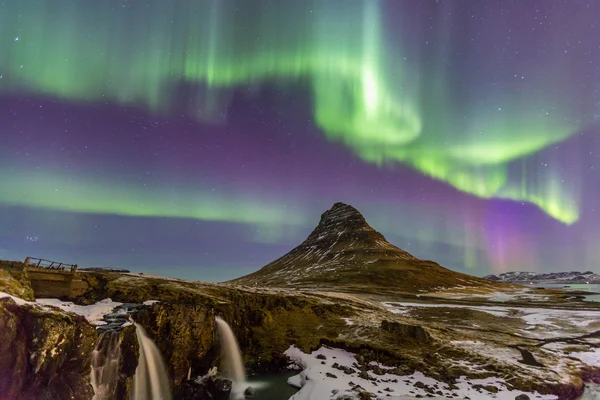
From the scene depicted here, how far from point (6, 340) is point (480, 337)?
56.2 meters

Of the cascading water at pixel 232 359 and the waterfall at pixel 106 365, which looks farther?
the cascading water at pixel 232 359

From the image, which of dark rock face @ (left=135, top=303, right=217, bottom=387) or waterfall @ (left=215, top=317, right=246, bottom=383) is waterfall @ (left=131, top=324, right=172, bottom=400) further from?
waterfall @ (left=215, top=317, right=246, bottom=383)

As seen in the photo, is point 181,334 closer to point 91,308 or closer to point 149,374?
point 149,374

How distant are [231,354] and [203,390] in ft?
27.6

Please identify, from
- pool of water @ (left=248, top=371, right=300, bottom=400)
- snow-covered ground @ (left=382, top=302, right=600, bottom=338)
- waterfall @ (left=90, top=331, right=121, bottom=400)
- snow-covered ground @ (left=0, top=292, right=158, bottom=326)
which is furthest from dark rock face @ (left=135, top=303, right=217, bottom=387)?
snow-covered ground @ (left=382, top=302, right=600, bottom=338)

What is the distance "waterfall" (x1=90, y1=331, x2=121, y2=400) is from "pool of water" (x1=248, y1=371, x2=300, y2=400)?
1224cm

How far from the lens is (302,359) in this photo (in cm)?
3981

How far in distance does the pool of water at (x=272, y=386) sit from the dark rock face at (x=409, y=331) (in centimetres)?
1674

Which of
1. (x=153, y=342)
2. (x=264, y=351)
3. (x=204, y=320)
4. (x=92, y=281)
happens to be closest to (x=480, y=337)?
(x=264, y=351)

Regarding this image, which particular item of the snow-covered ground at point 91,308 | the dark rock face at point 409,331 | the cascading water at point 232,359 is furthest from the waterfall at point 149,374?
the dark rock face at point 409,331

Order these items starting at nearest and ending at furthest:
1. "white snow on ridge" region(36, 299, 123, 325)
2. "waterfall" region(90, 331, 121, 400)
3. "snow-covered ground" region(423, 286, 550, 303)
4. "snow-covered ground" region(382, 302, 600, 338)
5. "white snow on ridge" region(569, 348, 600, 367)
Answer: "waterfall" region(90, 331, 121, 400) → "white snow on ridge" region(36, 299, 123, 325) → "white snow on ridge" region(569, 348, 600, 367) → "snow-covered ground" region(382, 302, 600, 338) → "snow-covered ground" region(423, 286, 550, 303)

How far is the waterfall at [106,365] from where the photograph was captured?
23.7m

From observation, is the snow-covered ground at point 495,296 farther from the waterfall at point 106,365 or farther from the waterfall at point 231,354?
the waterfall at point 106,365

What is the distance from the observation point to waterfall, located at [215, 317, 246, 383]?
36.8m
